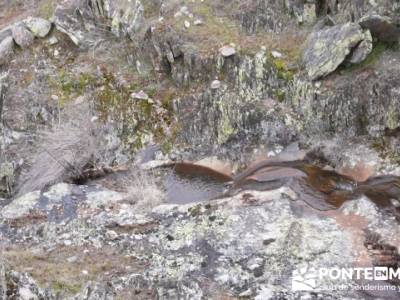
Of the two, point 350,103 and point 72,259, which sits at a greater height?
point 350,103

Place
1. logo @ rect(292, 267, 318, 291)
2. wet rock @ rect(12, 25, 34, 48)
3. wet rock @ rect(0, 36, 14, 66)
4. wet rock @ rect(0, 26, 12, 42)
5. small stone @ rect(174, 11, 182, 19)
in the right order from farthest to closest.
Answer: wet rock @ rect(0, 26, 12, 42)
wet rock @ rect(12, 25, 34, 48)
wet rock @ rect(0, 36, 14, 66)
small stone @ rect(174, 11, 182, 19)
logo @ rect(292, 267, 318, 291)

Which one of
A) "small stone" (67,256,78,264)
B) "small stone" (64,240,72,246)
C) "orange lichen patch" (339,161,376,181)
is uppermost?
"orange lichen patch" (339,161,376,181)

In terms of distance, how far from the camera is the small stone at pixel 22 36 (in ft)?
73.3

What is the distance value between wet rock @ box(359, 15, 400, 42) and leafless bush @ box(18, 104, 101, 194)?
9318 mm

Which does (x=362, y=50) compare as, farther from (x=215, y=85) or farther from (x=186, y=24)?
(x=186, y=24)

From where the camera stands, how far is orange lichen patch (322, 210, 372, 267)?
47.9ft

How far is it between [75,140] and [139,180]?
9.05ft

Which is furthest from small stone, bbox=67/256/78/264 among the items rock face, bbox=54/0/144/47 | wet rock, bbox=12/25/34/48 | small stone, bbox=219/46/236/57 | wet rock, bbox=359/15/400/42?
wet rock, bbox=359/15/400/42

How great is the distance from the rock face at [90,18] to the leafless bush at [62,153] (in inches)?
158

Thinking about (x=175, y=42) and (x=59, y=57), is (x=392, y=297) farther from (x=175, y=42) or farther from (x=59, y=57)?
(x=59, y=57)

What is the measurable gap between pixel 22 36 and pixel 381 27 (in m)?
12.9

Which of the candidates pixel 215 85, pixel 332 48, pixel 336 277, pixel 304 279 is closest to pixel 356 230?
pixel 336 277

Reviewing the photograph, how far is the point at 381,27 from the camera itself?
1836 cm

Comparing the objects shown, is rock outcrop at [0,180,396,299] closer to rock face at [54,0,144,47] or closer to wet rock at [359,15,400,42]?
wet rock at [359,15,400,42]
